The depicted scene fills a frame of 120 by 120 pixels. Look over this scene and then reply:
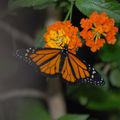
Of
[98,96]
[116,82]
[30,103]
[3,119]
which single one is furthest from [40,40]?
[3,119]

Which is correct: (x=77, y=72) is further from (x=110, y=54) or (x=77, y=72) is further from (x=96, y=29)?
(x=110, y=54)

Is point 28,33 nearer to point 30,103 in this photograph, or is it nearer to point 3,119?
point 30,103

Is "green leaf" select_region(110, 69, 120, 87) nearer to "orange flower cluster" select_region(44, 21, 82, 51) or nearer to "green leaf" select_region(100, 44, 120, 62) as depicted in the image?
"green leaf" select_region(100, 44, 120, 62)

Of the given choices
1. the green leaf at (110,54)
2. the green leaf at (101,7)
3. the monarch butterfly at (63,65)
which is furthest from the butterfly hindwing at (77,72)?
the green leaf at (110,54)

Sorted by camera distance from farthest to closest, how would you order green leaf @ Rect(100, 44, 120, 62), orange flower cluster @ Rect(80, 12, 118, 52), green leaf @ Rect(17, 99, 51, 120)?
green leaf @ Rect(17, 99, 51, 120) → green leaf @ Rect(100, 44, 120, 62) → orange flower cluster @ Rect(80, 12, 118, 52)

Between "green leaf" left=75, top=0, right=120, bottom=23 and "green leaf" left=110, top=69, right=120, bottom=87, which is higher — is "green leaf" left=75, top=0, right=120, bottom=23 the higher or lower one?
the higher one

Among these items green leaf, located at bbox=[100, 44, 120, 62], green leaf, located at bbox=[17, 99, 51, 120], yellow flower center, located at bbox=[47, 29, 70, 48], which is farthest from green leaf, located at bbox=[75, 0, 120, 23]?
green leaf, located at bbox=[17, 99, 51, 120]
